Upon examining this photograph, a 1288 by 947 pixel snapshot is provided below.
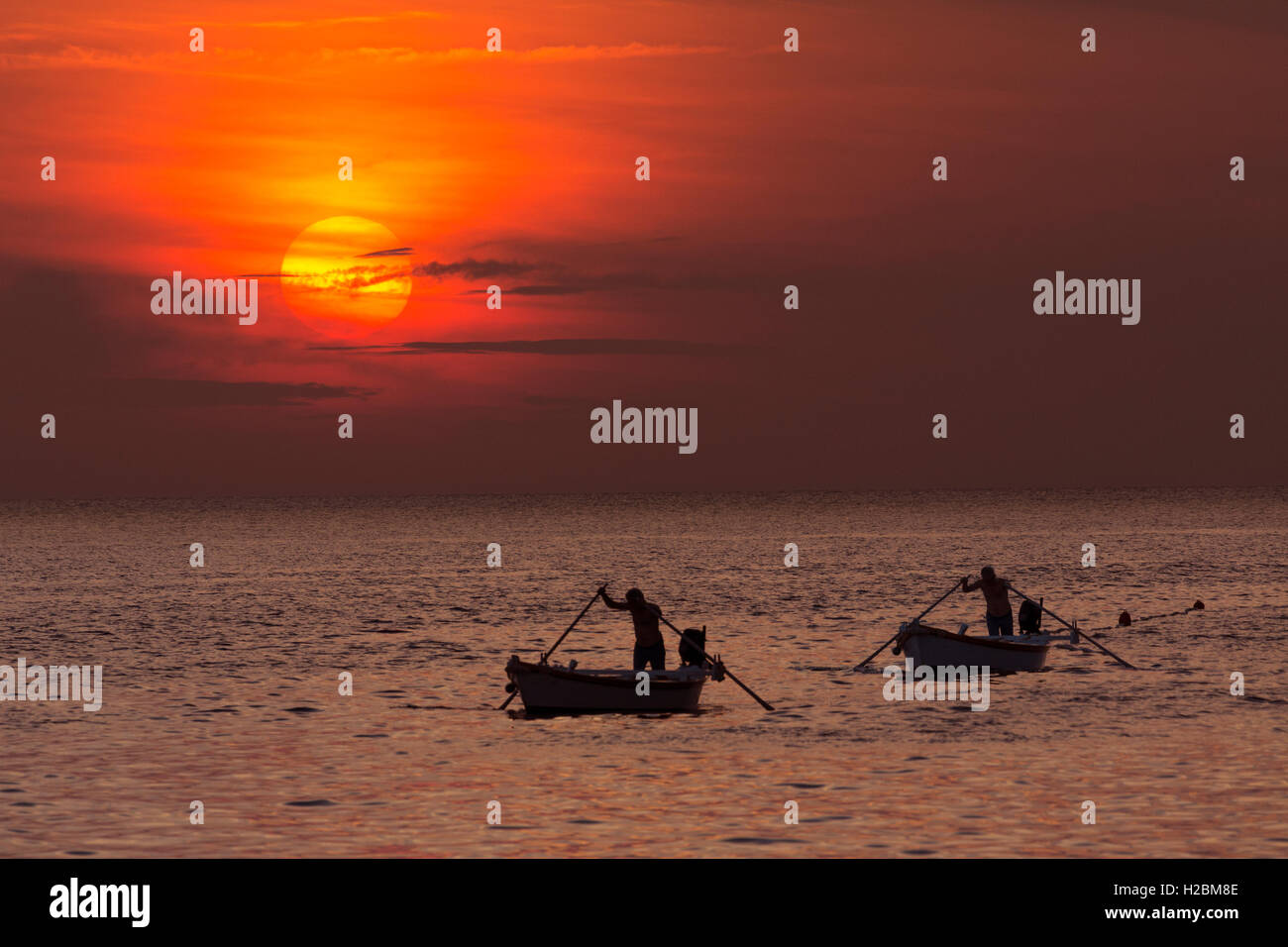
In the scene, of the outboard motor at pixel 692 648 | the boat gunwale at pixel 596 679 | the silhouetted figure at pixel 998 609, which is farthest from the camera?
the silhouetted figure at pixel 998 609

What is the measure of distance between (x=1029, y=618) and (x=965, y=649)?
5011 mm

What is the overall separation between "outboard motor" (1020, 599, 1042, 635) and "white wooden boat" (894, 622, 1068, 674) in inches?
105

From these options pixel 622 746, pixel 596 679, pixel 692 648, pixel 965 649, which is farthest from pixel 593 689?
pixel 965 649

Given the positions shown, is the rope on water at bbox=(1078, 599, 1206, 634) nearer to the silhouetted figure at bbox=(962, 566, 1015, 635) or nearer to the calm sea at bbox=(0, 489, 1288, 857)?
the calm sea at bbox=(0, 489, 1288, 857)

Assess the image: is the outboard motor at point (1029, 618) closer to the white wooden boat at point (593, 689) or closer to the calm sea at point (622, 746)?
the calm sea at point (622, 746)

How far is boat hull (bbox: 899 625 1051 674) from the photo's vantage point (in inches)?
1484

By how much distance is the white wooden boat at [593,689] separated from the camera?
31.0 meters

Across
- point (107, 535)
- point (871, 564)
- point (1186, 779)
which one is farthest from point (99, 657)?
point (107, 535)

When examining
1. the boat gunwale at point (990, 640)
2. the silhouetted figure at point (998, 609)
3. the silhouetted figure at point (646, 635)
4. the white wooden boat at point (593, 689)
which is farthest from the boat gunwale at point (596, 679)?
the silhouetted figure at point (998, 609)

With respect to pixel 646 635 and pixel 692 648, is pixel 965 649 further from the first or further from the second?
pixel 646 635

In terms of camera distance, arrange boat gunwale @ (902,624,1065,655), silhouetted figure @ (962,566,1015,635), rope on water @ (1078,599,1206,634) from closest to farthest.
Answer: boat gunwale @ (902,624,1065,655), silhouetted figure @ (962,566,1015,635), rope on water @ (1078,599,1206,634)

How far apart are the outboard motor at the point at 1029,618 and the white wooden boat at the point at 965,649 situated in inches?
105

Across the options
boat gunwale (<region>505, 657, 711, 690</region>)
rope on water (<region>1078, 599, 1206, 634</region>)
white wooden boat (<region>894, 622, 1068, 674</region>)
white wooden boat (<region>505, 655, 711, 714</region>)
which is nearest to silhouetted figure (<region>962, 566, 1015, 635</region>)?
white wooden boat (<region>894, 622, 1068, 674</region>)
